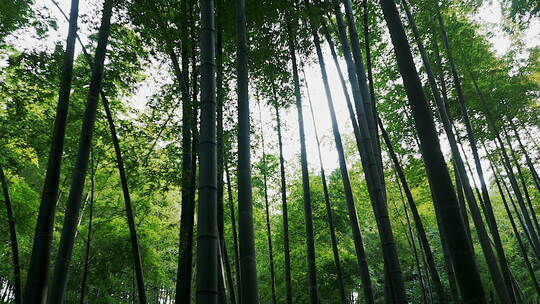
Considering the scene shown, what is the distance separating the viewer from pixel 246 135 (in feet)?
7.80

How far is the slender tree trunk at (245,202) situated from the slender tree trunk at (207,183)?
0.80ft

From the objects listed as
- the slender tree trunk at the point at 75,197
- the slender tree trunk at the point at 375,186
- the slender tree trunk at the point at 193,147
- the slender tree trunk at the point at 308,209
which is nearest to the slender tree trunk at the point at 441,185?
the slender tree trunk at the point at 375,186

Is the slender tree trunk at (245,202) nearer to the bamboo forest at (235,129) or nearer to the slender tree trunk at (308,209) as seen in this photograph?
the bamboo forest at (235,129)

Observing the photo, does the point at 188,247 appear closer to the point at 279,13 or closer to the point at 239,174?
the point at 239,174

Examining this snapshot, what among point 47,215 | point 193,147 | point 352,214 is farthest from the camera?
point 352,214

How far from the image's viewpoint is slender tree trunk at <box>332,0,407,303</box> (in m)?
2.87

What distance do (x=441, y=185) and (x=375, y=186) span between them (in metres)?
1.70

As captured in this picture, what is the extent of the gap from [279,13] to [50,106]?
387 centimetres

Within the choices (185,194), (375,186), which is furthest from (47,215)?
(375,186)

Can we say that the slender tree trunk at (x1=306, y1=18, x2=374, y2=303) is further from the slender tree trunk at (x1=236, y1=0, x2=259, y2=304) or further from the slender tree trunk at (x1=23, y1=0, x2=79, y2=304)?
the slender tree trunk at (x1=23, y1=0, x2=79, y2=304)

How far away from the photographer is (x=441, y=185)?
1.49 meters

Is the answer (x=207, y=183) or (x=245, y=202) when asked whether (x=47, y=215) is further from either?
(x=245, y=202)

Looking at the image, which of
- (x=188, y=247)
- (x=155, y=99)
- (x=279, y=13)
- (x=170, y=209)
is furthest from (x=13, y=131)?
(x=170, y=209)

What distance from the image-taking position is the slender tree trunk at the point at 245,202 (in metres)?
2.09
